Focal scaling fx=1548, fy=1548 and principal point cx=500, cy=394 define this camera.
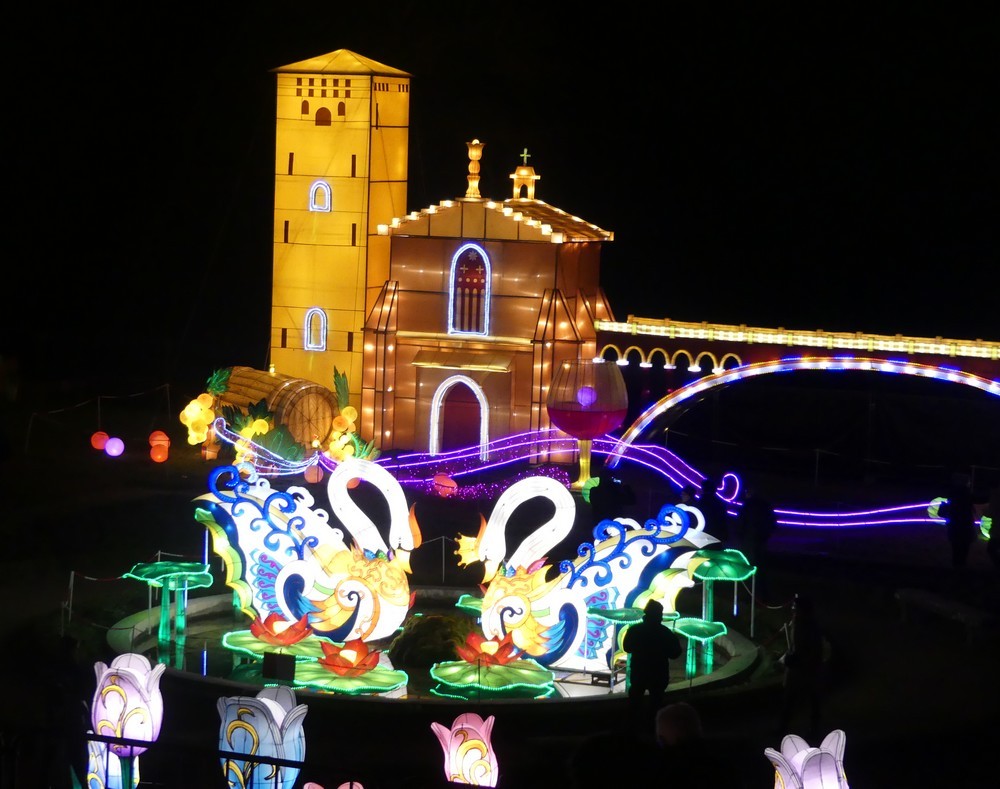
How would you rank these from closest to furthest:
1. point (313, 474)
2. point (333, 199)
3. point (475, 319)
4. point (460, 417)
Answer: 1. point (313, 474)
2. point (475, 319)
3. point (460, 417)
4. point (333, 199)

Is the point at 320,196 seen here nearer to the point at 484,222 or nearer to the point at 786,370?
the point at 484,222

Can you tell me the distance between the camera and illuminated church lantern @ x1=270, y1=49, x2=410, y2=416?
100 feet

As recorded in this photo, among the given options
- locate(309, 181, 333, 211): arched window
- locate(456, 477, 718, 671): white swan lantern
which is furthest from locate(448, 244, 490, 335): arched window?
locate(456, 477, 718, 671): white swan lantern

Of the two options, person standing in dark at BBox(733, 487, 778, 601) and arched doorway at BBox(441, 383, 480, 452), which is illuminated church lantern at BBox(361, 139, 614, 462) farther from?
person standing in dark at BBox(733, 487, 778, 601)

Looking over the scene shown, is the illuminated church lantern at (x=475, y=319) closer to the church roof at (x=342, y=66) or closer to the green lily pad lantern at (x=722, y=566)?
the church roof at (x=342, y=66)

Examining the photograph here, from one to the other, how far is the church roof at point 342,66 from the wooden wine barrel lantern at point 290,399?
6.22m

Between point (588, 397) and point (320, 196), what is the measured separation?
1004 centimetres

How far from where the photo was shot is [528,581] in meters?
16.0

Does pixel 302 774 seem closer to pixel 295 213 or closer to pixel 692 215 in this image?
pixel 295 213

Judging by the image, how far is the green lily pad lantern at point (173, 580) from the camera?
656 inches

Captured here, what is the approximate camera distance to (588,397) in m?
23.0

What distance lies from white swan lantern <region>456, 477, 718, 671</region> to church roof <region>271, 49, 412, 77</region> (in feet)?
53.6

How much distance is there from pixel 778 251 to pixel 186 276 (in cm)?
1483

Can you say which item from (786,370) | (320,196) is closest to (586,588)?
(786,370)
